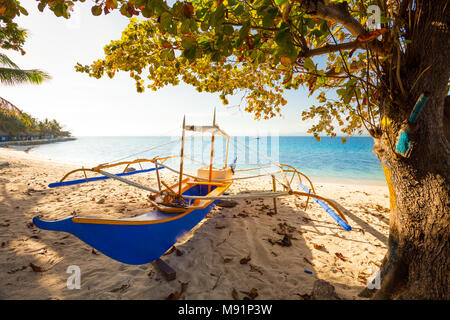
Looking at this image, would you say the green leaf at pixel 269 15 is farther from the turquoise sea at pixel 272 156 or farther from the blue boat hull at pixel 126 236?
the blue boat hull at pixel 126 236

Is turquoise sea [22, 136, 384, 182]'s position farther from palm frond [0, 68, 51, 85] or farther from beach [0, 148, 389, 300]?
palm frond [0, 68, 51, 85]

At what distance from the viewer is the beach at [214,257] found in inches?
82.6

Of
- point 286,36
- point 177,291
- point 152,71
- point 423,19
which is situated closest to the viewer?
point 286,36

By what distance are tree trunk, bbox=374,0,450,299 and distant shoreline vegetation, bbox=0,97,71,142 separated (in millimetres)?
13642

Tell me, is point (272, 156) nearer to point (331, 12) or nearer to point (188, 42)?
point (331, 12)

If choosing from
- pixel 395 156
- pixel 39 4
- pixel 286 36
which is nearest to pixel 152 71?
pixel 39 4

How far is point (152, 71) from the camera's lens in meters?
3.47

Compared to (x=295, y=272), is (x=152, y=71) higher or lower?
higher

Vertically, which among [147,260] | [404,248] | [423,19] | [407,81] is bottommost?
[147,260]

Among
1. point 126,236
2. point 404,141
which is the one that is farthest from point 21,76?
point 404,141

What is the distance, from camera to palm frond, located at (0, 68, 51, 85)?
8.24 metres

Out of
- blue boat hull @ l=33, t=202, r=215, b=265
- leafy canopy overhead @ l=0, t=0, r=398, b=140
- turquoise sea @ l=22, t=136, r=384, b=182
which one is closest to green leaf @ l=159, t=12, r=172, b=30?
leafy canopy overhead @ l=0, t=0, r=398, b=140
